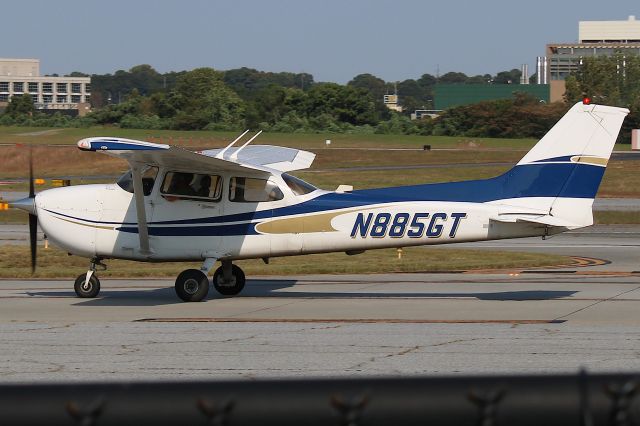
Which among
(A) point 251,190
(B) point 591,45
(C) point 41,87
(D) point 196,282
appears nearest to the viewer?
(D) point 196,282

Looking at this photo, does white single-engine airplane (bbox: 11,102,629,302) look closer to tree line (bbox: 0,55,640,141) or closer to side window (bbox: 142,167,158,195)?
side window (bbox: 142,167,158,195)

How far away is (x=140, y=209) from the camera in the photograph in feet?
49.1

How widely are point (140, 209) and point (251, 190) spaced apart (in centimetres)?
168

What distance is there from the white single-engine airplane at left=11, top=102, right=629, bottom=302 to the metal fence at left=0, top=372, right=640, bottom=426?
11.2 meters

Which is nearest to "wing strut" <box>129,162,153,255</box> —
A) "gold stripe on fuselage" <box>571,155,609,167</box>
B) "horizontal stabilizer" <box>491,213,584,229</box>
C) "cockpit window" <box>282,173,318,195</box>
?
"cockpit window" <box>282,173,318,195</box>

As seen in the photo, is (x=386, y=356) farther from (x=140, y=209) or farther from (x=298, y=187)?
(x=140, y=209)

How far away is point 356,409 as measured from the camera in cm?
283

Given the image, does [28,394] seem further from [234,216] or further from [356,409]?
[234,216]

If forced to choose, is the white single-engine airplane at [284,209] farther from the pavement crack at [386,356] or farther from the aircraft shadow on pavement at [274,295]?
the pavement crack at [386,356]

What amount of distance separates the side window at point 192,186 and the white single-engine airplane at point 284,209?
0.02 metres

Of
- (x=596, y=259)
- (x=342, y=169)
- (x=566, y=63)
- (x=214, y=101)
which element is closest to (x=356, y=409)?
(x=596, y=259)

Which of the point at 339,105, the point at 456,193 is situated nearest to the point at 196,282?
the point at 456,193

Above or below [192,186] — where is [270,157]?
above

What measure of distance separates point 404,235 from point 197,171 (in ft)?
10.8
